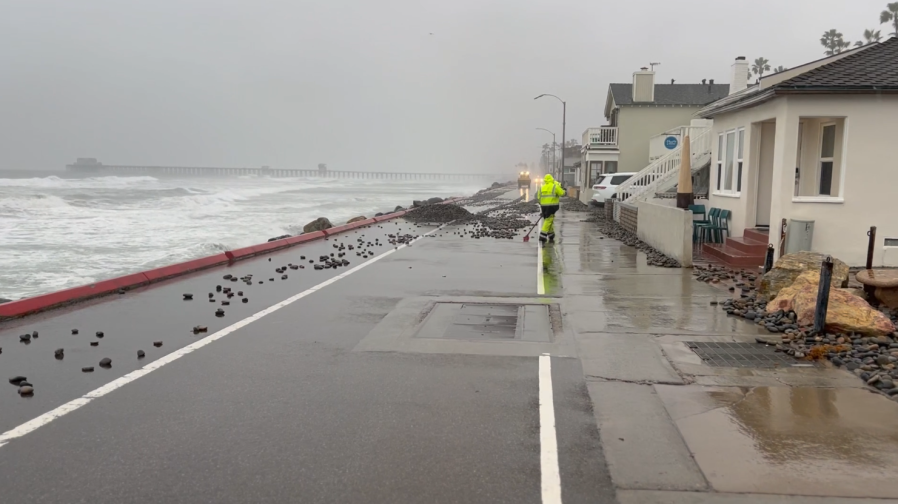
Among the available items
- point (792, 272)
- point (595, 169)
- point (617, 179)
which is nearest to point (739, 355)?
point (792, 272)

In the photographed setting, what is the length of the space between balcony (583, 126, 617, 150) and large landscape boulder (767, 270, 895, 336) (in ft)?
106

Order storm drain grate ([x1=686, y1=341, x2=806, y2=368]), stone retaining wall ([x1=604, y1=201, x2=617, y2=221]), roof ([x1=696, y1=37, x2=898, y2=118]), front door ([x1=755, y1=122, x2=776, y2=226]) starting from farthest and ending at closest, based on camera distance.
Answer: stone retaining wall ([x1=604, y1=201, x2=617, y2=221])
front door ([x1=755, y1=122, x2=776, y2=226])
roof ([x1=696, y1=37, x2=898, y2=118])
storm drain grate ([x1=686, y1=341, x2=806, y2=368])

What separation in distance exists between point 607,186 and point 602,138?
28.9 ft

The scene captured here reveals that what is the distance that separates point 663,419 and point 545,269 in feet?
25.7

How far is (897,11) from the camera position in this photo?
194 feet

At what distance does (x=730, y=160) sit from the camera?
15539 mm

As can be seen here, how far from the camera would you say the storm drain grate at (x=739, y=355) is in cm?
632

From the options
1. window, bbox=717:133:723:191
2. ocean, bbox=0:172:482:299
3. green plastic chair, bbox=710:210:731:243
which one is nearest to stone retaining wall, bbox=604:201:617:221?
window, bbox=717:133:723:191

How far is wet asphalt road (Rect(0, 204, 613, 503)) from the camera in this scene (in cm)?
390

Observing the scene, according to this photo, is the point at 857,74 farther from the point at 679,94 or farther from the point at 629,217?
the point at 679,94

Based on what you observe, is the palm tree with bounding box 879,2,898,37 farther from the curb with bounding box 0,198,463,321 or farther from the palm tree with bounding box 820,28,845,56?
the curb with bounding box 0,198,463,321

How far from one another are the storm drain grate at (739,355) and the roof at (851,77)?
253 inches

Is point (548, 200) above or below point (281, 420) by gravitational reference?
above

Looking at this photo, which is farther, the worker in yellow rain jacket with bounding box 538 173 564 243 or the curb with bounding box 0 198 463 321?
the worker in yellow rain jacket with bounding box 538 173 564 243
